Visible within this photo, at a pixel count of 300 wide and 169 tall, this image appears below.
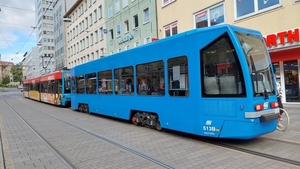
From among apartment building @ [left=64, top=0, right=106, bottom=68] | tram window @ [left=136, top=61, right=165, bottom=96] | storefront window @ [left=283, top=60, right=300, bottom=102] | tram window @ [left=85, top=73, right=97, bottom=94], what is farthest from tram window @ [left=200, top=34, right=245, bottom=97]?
apartment building @ [left=64, top=0, right=106, bottom=68]

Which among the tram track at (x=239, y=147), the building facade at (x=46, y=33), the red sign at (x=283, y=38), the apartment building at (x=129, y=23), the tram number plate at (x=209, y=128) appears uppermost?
the building facade at (x=46, y=33)

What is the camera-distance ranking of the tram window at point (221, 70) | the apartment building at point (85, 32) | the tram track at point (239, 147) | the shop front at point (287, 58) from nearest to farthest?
the tram track at point (239, 147) → the tram window at point (221, 70) → the shop front at point (287, 58) → the apartment building at point (85, 32)

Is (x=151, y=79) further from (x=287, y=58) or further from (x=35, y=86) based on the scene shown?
(x=35, y=86)

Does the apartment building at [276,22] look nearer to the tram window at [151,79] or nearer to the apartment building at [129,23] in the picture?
the apartment building at [129,23]

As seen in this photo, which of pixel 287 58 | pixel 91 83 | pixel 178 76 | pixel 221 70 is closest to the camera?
pixel 221 70

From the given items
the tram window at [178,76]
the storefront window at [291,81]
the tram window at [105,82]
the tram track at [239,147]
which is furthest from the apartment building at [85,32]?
the tram track at [239,147]

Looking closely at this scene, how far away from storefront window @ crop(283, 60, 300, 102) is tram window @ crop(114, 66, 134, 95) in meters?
8.37

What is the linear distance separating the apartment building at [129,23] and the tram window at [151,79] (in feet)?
43.4

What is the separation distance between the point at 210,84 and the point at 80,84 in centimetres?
995

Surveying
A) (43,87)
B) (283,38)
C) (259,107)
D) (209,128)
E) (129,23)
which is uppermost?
(129,23)

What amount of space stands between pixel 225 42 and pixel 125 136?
399 centimetres

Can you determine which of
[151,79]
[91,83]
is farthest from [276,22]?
[91,83]

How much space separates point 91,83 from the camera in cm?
1270

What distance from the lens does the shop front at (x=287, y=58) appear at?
37.1 feet
